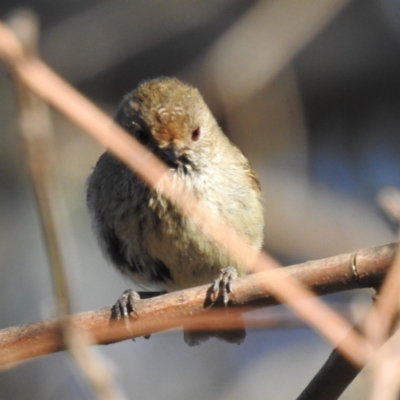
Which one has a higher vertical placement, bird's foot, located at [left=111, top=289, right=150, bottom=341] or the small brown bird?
the small brown bird

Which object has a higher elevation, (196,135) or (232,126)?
(232,126)

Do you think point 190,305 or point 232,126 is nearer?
point 190,305

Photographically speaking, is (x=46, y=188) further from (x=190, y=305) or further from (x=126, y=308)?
(x=126, y=308)

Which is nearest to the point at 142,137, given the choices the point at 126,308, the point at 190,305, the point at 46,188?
the point at 126,308

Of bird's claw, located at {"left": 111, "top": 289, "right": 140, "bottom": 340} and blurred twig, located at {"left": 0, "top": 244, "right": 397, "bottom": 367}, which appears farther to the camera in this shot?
bird's claw, located at {"left": 111, "top": 289, "right": 140, "bottom": 340}

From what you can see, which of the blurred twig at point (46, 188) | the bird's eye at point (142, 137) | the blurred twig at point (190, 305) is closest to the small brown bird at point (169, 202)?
the bird's eye at point (142, 137)

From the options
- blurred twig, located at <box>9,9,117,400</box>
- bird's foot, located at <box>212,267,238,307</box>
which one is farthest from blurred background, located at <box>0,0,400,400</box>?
blurred twig, located at <box>9,9,117,400</box>

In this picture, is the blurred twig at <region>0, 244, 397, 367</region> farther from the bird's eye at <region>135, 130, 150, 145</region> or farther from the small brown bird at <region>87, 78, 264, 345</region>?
the bird's eye at <region>135, 130, 150, 145</region>
